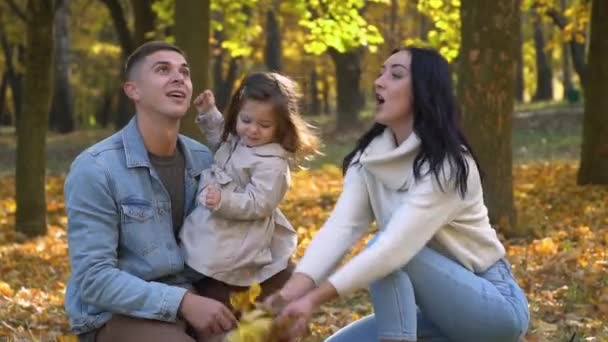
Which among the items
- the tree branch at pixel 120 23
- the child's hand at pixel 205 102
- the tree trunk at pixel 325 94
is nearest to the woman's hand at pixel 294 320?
the child's hand at pixel 205 102

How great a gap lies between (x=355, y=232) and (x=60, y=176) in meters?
17.7

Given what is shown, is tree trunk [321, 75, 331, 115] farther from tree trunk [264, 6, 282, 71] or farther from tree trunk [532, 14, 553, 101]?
tree trunk [264, 6, 282, 71]

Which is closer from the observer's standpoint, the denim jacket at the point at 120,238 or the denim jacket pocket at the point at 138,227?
the denim jacket at the point at 120,238

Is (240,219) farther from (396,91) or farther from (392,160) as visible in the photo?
(396,91)

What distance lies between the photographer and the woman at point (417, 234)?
432 centimetres

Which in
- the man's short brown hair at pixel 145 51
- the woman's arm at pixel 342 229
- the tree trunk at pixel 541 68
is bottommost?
the tree trunk at pixel 541 68

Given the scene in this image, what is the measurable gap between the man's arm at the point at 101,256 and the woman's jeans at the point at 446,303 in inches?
31.8

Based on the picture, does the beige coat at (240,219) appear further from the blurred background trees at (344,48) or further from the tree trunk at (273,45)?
the tree trunk at (273,45)

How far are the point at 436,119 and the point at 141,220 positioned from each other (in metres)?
1.25

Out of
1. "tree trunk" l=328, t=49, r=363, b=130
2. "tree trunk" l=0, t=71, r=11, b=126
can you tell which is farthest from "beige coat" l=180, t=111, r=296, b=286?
"tree trunk" l=0, t=71, r=11, b=126

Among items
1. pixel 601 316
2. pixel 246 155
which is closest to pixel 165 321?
pixel 246 155

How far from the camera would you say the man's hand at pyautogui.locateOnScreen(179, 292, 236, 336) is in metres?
4.29

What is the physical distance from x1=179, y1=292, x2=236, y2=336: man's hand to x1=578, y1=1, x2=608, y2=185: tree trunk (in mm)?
10293

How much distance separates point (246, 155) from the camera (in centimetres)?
472
